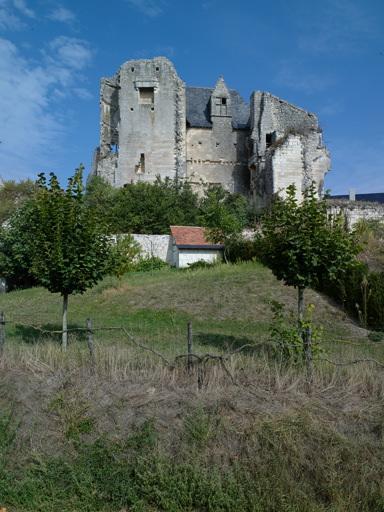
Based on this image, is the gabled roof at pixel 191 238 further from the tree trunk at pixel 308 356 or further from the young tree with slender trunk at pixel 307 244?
the tree trunk at pixel 308 356

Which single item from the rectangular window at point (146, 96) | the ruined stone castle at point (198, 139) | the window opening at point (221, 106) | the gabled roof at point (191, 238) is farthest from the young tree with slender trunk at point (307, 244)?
the window opening at point (221, 106)

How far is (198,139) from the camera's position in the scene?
40.2 m

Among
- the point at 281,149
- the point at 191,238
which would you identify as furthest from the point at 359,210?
the point at 191,238

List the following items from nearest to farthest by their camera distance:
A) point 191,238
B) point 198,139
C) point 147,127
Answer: point 191,238 < point 147,127 < point 198,139

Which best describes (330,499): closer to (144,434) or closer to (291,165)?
(144,434)

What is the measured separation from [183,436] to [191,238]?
22833 millimetres

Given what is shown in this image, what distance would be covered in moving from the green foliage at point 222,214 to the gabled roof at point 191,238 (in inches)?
21.3

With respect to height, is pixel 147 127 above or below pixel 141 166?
above

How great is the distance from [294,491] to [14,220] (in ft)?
83.7

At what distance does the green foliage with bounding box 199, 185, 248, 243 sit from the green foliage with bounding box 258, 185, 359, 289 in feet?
55.4

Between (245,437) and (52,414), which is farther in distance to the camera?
(52,414)

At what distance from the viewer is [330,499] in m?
5.17

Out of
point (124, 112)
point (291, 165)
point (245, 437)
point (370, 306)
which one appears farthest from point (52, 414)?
point (124, 112)

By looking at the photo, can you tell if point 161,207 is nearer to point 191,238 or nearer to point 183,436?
point 191,238
